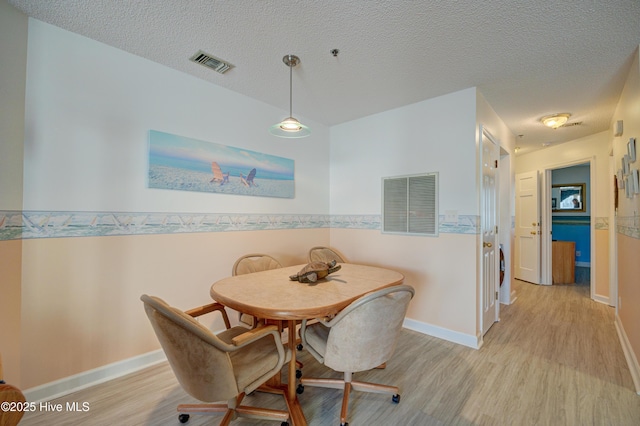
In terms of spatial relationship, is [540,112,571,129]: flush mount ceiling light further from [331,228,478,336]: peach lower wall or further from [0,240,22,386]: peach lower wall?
[0,240,22,386]: peach lower wall

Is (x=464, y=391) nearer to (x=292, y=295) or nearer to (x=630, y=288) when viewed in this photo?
(x=292, y=295)

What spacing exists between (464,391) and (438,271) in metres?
1.14

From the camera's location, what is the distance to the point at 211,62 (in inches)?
86.3

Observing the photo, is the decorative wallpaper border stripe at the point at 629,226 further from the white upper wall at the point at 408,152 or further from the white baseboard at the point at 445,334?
the white baseboard at the point at 445,334

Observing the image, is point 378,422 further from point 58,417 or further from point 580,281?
point 580,281

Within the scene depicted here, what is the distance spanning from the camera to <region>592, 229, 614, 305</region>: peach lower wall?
3.65 m

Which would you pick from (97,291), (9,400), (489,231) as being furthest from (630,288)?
(97,291)

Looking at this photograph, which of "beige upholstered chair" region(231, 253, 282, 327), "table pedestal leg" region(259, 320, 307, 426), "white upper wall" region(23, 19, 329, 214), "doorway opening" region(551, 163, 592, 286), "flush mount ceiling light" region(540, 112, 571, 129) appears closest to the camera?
"table pedestal leg" region(259, 320, 307, 426)

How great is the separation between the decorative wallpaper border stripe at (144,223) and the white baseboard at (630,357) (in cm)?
143

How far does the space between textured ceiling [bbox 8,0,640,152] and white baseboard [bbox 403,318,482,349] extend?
8.08 feet

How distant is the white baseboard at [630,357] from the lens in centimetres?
189

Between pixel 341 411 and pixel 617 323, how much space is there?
340 cm

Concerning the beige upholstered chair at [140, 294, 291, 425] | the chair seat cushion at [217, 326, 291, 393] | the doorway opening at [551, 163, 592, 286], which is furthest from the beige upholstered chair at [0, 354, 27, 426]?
the doorway opening at [551, 163, 592, 286]

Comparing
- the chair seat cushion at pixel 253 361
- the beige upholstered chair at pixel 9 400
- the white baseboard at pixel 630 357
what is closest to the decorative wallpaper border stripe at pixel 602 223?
the white baseboard at pixel 630 357
